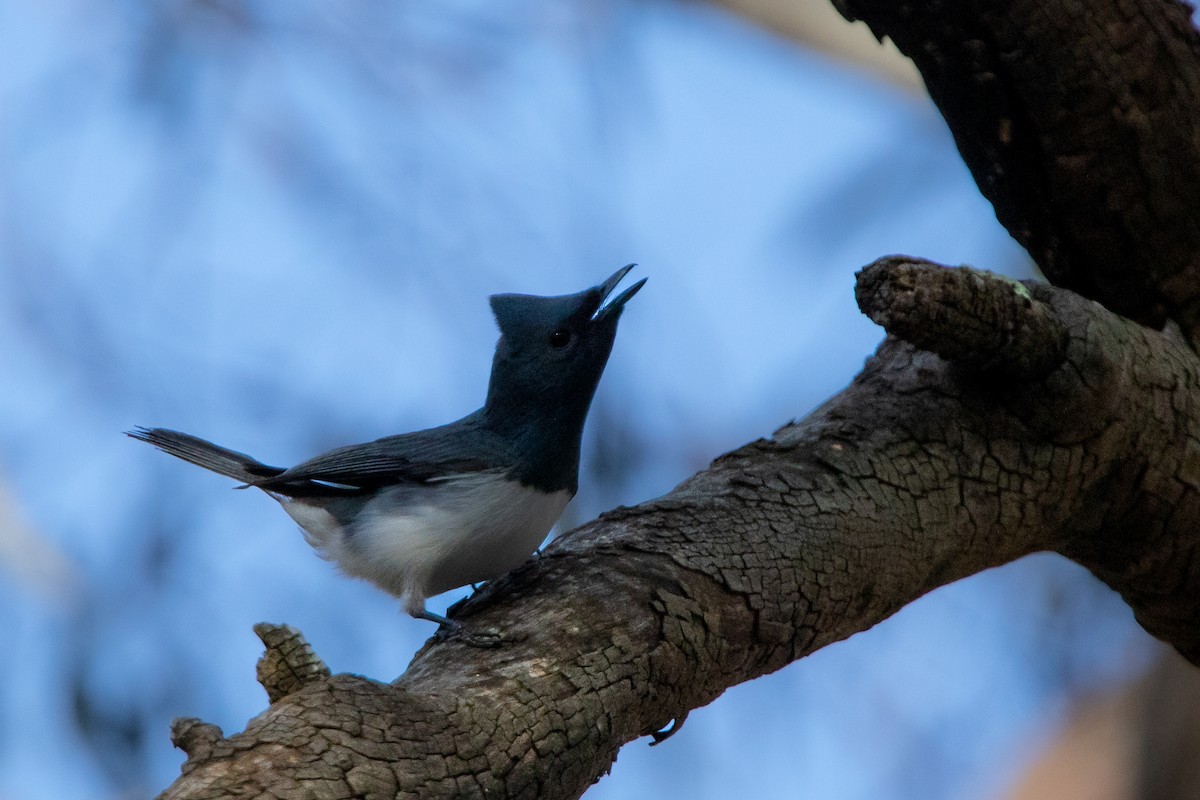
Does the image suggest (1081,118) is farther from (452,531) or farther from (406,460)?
(406,460)

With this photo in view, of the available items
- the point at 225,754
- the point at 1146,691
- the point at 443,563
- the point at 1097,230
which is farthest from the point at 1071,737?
the point at 225,754

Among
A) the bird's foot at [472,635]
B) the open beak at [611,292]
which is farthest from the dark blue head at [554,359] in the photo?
the bird's foot at [472,635]

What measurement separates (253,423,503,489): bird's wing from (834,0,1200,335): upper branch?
1.64 metres

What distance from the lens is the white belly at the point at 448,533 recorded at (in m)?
3.42

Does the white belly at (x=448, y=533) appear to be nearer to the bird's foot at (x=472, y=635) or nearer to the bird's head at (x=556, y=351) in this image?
the bird's head at (x=556, y=351)

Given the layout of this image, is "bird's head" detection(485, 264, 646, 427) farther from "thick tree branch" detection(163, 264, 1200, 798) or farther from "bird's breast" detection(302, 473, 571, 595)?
"thick tree branch" detection(163, 264, 1200, 798)

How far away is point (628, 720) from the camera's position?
2.48 m

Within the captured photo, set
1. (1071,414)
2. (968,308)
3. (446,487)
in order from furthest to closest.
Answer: (446,487), (1071,414), (968,308)

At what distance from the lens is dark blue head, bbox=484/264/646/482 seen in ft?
12.1

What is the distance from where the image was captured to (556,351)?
3.73m

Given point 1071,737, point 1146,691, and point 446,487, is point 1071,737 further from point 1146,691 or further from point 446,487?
point 446,487

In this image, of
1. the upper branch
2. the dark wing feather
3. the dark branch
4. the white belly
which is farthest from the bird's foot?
the upper branch

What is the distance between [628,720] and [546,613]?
29cm

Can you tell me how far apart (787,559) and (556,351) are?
1.20 m
